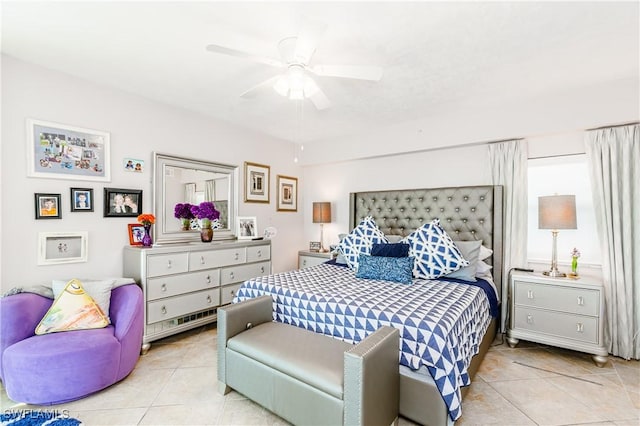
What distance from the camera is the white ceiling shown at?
5.77 feet

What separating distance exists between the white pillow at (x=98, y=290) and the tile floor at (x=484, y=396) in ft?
2.00

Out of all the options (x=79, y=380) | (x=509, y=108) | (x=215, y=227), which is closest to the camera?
(x=79, y=380)

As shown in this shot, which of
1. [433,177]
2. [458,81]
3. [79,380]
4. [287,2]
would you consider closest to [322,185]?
[433,177]

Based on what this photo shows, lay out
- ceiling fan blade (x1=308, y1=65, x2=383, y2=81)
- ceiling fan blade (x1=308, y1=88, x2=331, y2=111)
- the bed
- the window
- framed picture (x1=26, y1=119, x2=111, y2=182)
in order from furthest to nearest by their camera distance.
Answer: the window
framed picture (x1=26, y1=119, x2=111, y2=182)
ceiling fan blade (x1=308, y1=88, x2=331, y2=111)
ceiling fan blade (x1=308, y1=65, x2=383, y2=81)
the bed

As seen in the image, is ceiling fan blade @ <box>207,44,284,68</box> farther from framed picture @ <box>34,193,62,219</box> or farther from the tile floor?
the tile floor

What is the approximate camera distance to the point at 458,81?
8.71ft

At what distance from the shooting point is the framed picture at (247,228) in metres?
3.98

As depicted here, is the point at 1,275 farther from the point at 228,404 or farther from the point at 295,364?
the point at 295,364

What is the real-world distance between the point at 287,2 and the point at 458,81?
1.74 m

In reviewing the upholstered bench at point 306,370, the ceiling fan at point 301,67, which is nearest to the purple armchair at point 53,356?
the upholstered bench at point 306,370

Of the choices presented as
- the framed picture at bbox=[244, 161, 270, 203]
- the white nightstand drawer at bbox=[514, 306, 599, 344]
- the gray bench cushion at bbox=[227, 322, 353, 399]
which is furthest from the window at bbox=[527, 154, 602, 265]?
the framed picture at bbox=[244, 161, 270, 203]

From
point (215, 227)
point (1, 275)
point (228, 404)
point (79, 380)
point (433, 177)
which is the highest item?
point (433, 177)

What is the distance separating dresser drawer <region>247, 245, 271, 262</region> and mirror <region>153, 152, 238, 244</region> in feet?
1.40

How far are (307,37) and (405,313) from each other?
1.77 metres
